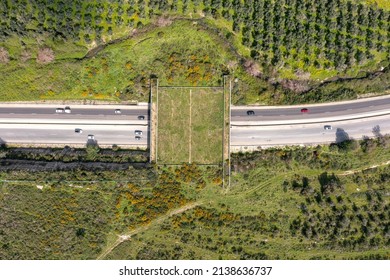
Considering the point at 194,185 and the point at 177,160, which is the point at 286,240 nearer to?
the point at 194,185

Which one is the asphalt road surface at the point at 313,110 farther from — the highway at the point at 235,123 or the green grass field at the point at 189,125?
the green grass field at the point at 189,125

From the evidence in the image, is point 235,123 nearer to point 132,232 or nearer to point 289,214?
point 289,214

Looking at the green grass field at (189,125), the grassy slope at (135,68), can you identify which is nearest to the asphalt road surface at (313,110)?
the green grass field at (189,125)

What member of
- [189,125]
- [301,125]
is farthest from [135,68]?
[301,125]

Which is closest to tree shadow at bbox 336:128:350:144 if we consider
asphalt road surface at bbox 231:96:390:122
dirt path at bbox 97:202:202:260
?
asphalt road surface at bbox 231:96:390:122

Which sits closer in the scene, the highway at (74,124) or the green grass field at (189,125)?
the green grass field at (189,125)

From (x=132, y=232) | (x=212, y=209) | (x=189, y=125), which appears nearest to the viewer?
(x=132, y=232)

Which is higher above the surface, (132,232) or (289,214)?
(289,214)
